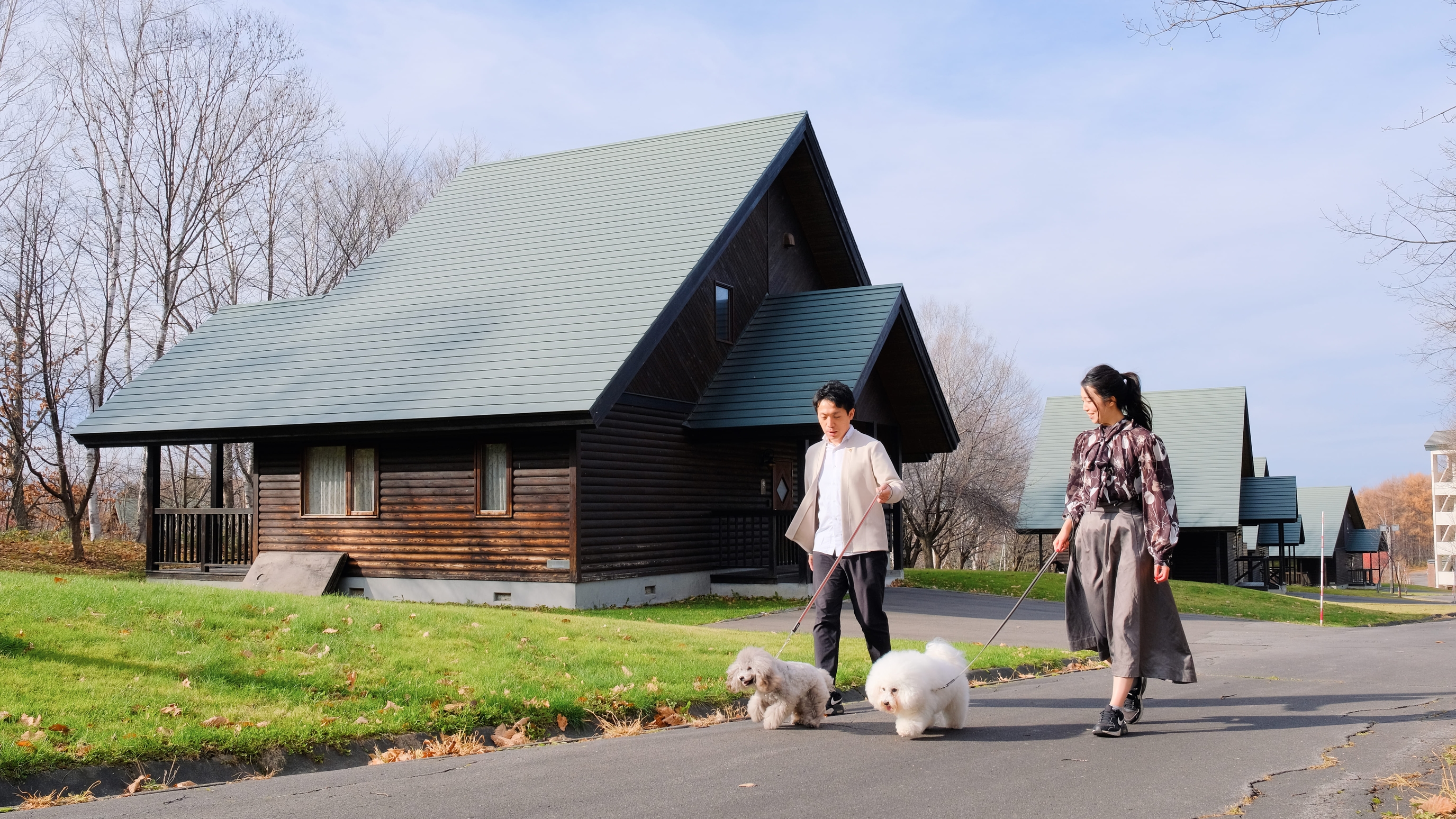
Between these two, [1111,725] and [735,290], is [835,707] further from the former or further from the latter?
[735,290]

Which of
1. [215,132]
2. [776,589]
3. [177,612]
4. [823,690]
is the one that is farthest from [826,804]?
[215,132]

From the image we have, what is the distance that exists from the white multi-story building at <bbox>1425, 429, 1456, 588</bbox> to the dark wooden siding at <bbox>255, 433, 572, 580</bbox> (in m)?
97.4

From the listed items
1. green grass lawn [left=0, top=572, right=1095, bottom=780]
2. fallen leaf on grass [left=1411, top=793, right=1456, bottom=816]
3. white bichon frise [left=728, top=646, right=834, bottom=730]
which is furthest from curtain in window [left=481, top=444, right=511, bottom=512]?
fallen leaf on grass [left=1411, top=793, right=1456, bottom=816]

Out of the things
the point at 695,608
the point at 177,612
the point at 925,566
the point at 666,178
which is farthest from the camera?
the point at 925,566

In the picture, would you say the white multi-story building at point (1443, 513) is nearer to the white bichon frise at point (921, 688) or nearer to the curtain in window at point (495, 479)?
the curtain in window at point (495, 479)

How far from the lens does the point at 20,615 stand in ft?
29.9

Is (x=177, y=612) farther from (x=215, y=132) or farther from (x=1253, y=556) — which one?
(x=1253, y=556)

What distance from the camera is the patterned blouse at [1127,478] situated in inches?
283

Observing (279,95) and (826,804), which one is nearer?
(826,804)

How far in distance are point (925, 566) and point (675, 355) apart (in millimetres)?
33885

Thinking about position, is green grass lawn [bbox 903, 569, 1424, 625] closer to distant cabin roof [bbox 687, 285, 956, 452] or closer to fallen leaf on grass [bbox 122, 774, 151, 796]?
distant cabin roof [bbox 687, 285, 956, 452]

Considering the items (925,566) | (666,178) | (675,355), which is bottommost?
(925,566)

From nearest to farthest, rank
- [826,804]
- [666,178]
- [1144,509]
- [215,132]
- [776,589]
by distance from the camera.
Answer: [826,804] → [1144,509] → [776,589] → [666,178] → [215,132]

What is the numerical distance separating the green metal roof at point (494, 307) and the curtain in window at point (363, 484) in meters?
1.25
